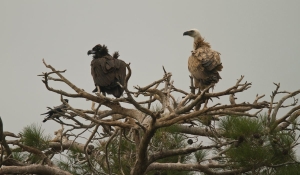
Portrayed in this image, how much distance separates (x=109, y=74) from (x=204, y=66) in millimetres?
1886

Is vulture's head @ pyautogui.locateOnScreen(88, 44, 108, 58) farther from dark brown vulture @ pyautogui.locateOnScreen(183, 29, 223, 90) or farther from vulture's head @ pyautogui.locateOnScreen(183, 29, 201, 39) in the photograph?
vulture's head @ pyautogui.locateOnScreen(183, 29, 201, 39)

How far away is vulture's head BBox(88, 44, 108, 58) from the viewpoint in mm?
7514

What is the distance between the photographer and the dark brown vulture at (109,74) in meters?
6.61

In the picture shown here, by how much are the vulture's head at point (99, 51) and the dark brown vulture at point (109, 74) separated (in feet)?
1.11

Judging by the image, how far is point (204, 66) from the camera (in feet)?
26.2

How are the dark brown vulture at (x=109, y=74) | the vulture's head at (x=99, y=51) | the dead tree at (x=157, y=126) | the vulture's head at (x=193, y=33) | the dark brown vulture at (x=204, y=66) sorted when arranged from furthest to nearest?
the vulture's head at (x=193, y=33) < the dark brown vulture at (x=204, y=66) < the vulture's head at (x=99, y=51) < the dark brown vulture at (x=109, y=74) < the dead tree at (x=157, y=126)

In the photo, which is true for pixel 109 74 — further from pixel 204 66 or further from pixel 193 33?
pixel 193 33

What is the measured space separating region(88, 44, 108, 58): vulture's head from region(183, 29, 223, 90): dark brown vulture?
149cm

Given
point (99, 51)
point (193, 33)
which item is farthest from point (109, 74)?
point (193, 33)

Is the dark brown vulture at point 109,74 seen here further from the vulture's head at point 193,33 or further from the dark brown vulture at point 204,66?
the vulture's head at point 193,33

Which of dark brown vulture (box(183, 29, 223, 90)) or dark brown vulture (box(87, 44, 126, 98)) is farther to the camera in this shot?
dark brown vulture (box(183, 29, 223, 90))

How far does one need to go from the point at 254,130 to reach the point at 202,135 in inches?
102

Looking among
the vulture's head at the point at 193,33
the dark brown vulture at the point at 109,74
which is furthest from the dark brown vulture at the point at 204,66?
the dark brown vulture at the point at 109,74

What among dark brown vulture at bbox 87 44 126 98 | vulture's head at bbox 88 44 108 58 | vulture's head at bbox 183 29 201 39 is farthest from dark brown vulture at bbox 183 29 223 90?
vulture's head at bbox 88 44 108 58
